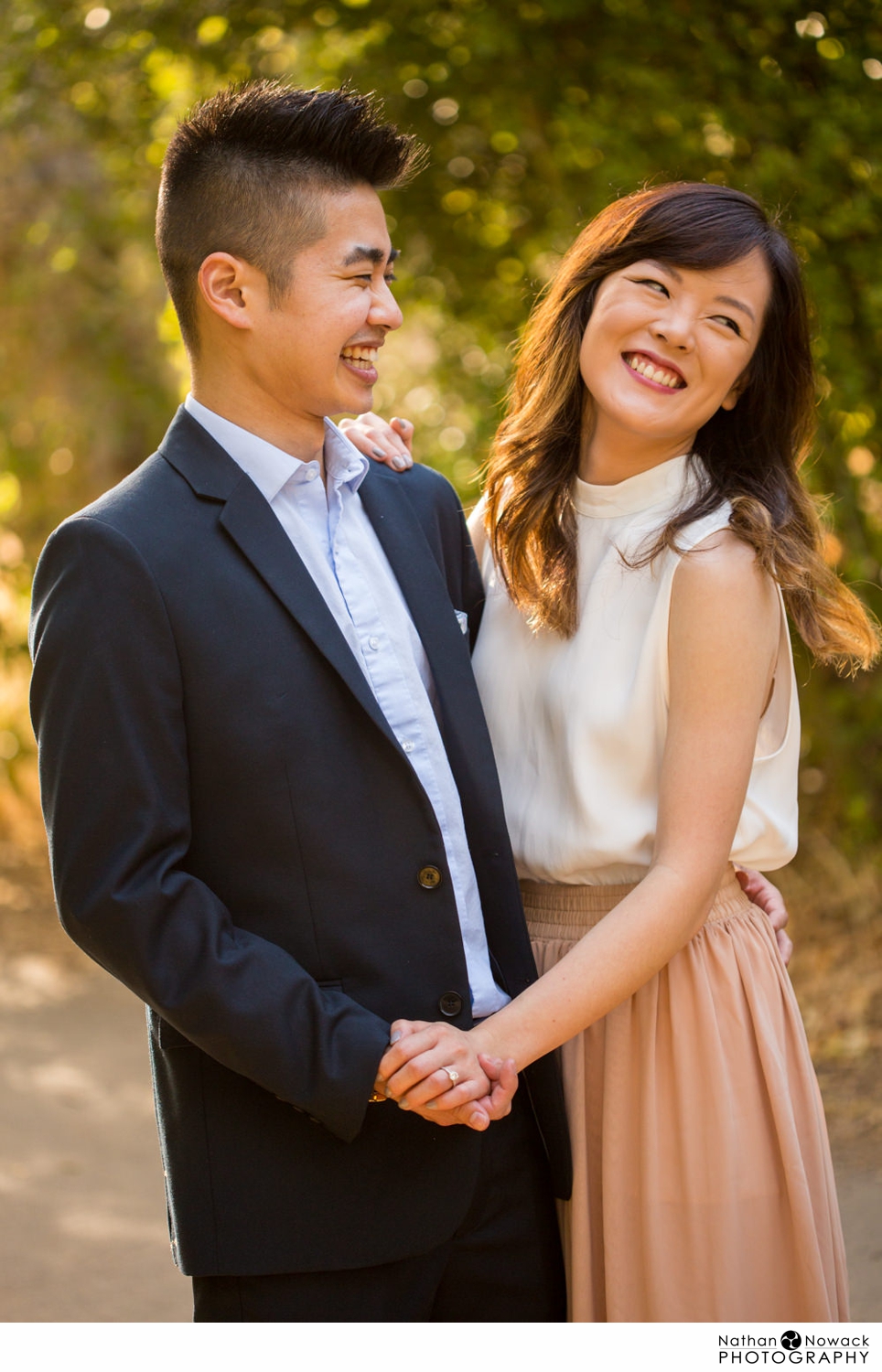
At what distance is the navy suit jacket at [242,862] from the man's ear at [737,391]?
839 mm

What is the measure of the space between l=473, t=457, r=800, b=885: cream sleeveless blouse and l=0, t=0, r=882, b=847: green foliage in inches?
63.7

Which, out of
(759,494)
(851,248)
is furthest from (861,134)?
(759,494)

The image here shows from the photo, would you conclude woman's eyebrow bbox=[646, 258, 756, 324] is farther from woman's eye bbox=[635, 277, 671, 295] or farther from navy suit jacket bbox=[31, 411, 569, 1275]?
navy suit jacket bbox=[31, 411, 569, 1275]

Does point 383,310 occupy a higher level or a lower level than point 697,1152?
higher

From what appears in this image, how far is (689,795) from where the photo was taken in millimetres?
1910

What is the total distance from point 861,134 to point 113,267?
4237mm

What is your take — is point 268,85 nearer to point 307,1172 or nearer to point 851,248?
point 307,1172

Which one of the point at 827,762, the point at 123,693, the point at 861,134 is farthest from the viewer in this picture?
the point at 827,762

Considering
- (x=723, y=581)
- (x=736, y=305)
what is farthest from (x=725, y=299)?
(x=723, y=581)

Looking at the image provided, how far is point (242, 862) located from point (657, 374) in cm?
101

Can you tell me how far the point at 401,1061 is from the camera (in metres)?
1.72

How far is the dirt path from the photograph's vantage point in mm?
3557

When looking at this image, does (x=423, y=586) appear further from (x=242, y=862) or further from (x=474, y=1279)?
(x=474, y=1279)

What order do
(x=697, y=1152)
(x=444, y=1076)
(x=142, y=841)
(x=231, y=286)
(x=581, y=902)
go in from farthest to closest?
(x=581, y=902) < (x=697, y=1152) < (x=231, y=286) < (x=444, y=1076) < (x=142, y=841)
